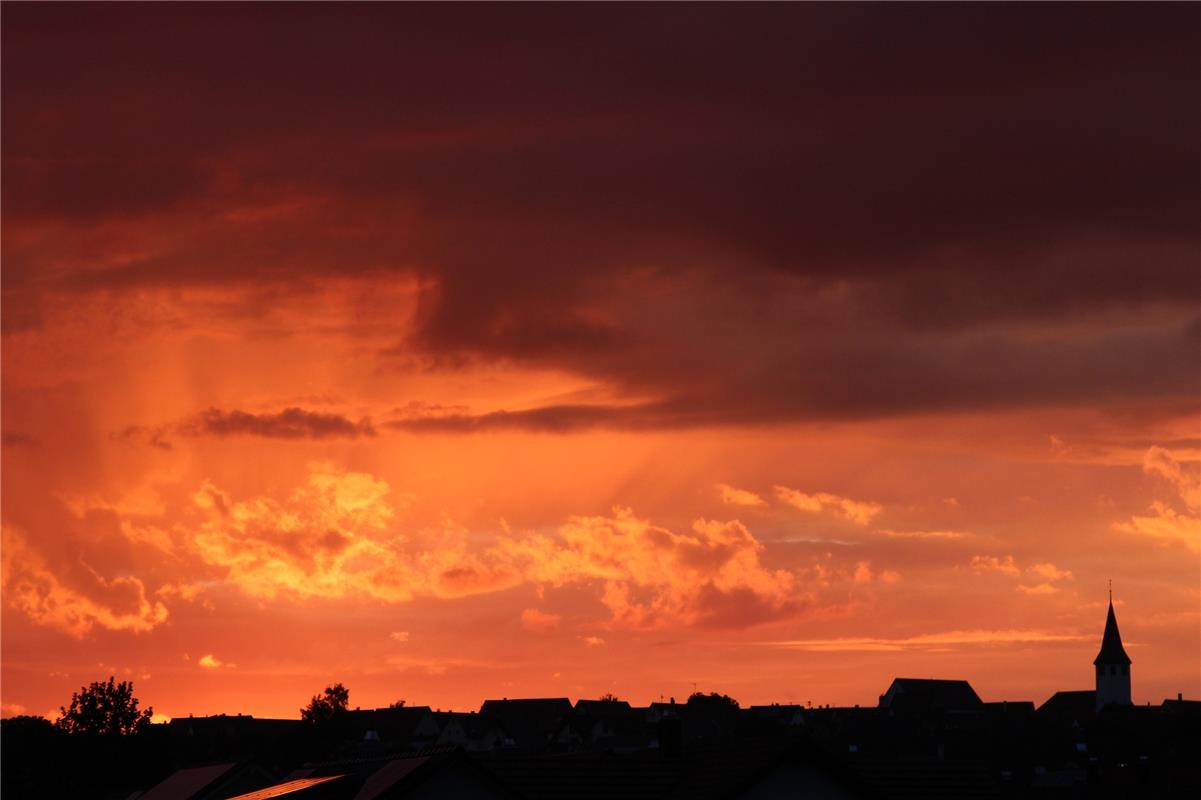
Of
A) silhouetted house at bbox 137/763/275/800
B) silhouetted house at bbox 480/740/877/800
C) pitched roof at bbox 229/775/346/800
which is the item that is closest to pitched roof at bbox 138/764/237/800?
silhouetted house at bbox 137/763/275/800

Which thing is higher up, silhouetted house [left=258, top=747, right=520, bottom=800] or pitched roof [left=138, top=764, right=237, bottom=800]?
pitched roof [left=138, top=764, right=237, bottom=800]

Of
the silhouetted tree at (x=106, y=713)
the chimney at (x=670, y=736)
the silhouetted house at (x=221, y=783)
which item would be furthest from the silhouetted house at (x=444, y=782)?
the silhouetted tree at (x=106, y=713)

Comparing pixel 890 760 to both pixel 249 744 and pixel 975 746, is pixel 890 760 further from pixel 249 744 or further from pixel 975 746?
pixel 249 744

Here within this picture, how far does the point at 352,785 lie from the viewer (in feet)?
173

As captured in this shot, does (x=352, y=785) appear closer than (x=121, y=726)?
Yes

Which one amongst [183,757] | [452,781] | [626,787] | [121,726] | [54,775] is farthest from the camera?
[183,757]

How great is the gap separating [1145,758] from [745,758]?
3980 inches

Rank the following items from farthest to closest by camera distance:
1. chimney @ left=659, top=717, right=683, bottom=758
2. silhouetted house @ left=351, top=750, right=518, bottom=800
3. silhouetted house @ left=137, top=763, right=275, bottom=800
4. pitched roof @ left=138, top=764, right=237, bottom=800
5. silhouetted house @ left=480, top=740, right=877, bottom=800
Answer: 1. pitched roof @ left=138, top=764, right=237, bottom=800
2. silhouetted house @ left=137, top=763, right=275, bottom=800
3. chimney @ left=659, top=717, right=683, bottom=758
4. silhouetted house @ left=480, top=740, right=877, bottom=800
5. silhouetted house @ left=351, top=750, right=518, bottom=800

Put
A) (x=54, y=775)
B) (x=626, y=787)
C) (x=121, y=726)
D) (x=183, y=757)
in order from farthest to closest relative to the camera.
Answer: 1. (x=183, y=757)
2. (x=121, y=726)
3. (x=54, y=775)
4. (x=626, y=787)

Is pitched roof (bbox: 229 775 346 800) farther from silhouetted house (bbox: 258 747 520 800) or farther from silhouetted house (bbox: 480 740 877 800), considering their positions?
silhouetted house (bbox: 480 740 877 800)

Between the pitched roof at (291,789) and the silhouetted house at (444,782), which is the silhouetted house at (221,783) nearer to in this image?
the pitched roof at (291,789)

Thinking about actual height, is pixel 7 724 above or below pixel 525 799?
above

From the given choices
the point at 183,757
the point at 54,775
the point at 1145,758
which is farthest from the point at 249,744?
the point at 1145,758

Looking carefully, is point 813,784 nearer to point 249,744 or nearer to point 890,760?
point 890,760
